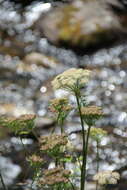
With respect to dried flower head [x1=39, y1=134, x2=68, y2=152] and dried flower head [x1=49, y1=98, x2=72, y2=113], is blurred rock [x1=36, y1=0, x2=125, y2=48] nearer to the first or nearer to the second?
dried flower head [x1=49, y1=98, x2=72, y2=113]

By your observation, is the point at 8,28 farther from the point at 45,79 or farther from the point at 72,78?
the point at 72,78

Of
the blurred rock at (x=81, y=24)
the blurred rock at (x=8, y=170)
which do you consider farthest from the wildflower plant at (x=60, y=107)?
the blurred rock at (x=81, y=24)


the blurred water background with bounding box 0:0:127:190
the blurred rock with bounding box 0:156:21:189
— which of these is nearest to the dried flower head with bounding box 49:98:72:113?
the blurred water background with bounding box 0:0:127:190

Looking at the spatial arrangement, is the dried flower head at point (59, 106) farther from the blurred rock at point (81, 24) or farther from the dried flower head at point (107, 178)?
the blurred rock at point (81, 24)

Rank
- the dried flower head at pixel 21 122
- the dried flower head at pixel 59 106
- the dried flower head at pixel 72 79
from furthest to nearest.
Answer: the dried flower head at pixel 59 106 → the dried flower head at pixel 21 122 → the dried flower head at pixel 72 79

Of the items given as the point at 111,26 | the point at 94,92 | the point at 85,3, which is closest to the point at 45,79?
the point at 94,92
